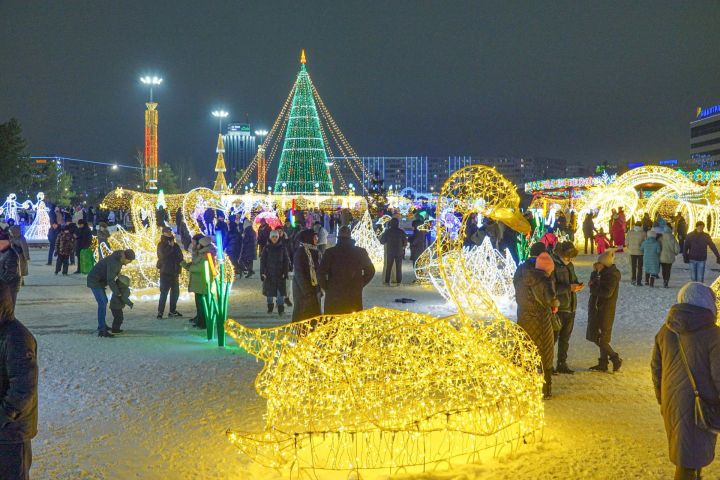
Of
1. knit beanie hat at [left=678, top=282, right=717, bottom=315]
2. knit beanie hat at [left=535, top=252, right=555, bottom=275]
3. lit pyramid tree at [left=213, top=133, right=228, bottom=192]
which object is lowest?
knit beanie hat at [left=678, top=282, right=717, bottom=315]

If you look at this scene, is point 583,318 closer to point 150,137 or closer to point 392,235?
point 392,235

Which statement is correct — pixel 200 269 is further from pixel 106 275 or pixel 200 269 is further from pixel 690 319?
pixel 690 319

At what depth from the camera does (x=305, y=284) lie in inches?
321

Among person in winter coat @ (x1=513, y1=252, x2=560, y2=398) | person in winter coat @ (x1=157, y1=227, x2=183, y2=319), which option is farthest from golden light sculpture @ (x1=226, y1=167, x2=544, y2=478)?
person in winter coat @ (x1=157, y1=227, x2=183, y2=319)

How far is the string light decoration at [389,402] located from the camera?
4.84 meters

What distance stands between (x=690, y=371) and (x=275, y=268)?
787cm

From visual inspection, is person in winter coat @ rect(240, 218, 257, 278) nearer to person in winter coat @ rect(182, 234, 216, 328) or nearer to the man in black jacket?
the man in black jacket

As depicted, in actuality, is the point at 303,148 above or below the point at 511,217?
above

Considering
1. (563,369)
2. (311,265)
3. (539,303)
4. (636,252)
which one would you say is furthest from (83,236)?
(539,303)

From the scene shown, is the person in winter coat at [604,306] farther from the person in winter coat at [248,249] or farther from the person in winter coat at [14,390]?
the person in winter coat at [248,249]

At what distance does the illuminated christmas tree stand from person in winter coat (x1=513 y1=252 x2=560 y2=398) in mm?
37208

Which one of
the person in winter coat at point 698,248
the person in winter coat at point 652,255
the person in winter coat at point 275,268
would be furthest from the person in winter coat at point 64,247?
the person in winter coat at point 698,248

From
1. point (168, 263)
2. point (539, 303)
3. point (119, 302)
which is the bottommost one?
point (119, 302)

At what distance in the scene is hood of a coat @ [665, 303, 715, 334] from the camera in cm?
386
